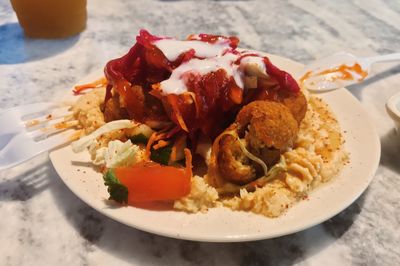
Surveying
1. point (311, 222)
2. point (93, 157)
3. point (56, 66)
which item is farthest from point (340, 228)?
point (56, 66)

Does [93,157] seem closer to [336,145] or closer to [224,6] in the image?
[336,145]

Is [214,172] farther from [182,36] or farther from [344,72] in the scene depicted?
[182,36]

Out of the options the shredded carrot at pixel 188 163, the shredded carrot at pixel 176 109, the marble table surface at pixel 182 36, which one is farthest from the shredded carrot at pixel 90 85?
the shredded carrot at pixel 188 163

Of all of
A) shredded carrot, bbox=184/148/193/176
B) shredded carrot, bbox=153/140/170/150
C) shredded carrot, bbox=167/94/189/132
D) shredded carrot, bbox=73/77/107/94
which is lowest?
shredded carrot, bbox=73/77/107/94

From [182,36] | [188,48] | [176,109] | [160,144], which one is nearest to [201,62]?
[188,48]

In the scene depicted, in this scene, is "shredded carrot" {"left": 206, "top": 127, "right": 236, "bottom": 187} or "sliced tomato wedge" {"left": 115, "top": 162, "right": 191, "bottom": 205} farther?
"shredded carrot" {"left": 206, "top": 127, "right": 236, "bottom": 187}

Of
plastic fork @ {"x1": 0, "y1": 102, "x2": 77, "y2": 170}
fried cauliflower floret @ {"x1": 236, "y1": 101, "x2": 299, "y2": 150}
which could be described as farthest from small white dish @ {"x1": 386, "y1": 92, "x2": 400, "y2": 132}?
plastic fork @ {"x1": 0, "y1": 102, "x2": 77, "y2": 170}

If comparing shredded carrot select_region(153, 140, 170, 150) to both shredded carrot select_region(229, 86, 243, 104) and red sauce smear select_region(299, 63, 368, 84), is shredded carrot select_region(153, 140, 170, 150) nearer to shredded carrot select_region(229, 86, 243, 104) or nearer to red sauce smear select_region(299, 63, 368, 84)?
shredded carrot select_region(229, 86, 243, 104)
